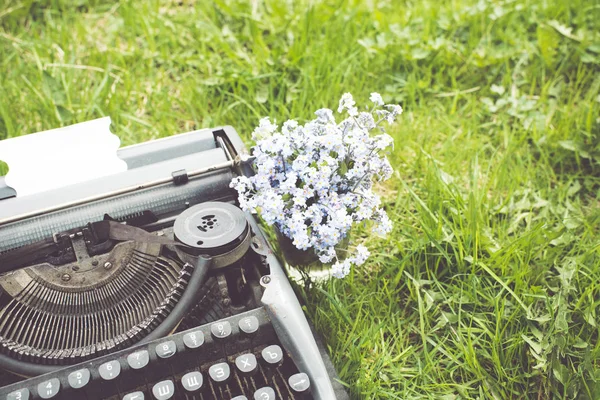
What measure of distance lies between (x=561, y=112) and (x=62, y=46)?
7.68 feet

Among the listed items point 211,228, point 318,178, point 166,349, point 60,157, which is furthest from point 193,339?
point 60,157

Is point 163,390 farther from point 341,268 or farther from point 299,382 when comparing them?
point 341,268

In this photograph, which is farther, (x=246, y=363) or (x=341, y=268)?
(x=341, y=268)

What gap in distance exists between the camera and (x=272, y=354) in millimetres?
1440

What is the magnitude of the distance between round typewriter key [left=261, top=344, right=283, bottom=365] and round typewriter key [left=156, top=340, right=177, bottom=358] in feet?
0.66

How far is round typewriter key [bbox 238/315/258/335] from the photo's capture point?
→ 1.46 metres

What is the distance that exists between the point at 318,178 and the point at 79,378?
2.48 ft

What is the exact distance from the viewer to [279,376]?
4.99 ft

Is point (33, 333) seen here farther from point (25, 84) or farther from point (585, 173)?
point (585, 173)

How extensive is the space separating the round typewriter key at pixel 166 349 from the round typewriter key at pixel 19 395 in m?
0.28

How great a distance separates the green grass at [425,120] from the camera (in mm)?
1931

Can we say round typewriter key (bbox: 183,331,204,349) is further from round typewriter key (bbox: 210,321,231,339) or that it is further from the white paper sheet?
the white paper sheet

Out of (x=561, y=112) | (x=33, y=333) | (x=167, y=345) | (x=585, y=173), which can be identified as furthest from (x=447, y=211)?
(x=33, y=333)

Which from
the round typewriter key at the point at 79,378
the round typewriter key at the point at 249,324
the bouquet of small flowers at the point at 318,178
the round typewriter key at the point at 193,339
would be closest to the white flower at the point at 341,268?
the bouquet of small flowers at the point at 318,178
